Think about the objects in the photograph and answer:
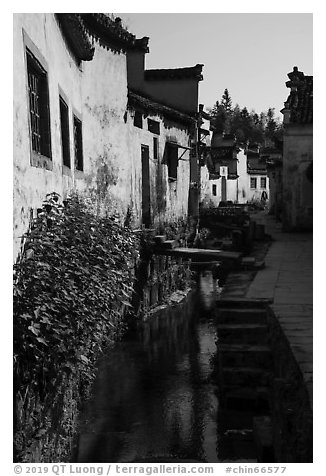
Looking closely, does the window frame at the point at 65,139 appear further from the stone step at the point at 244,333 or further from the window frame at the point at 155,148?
the window frame at the point at 155,148

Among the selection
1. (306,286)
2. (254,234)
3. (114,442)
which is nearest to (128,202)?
(254,234)

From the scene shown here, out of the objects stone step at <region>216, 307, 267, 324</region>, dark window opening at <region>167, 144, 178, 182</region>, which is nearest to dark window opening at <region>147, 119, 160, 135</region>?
dark window opening at <region>167, 144, 178, 182</region>

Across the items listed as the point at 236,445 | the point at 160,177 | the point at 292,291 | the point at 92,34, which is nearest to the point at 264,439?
the point at 236,445

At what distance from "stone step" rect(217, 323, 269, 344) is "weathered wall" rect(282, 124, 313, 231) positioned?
801 centimetres

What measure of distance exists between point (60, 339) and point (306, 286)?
4.74 meters

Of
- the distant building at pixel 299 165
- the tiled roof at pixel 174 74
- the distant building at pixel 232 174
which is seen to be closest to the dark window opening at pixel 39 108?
the distant building at pixel 299 165

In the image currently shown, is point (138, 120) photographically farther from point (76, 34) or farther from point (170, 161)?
point (76, 34)

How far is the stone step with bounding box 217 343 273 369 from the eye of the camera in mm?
7039

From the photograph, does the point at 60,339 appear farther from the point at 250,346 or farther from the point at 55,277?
the point at 250,346

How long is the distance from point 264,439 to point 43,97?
4654 millimetres

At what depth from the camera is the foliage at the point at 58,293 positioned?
13.8 feet

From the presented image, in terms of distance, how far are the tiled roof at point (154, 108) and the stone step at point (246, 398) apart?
7.71 metres

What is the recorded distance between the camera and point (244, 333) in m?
7.19

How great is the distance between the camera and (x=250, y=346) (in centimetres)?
716
